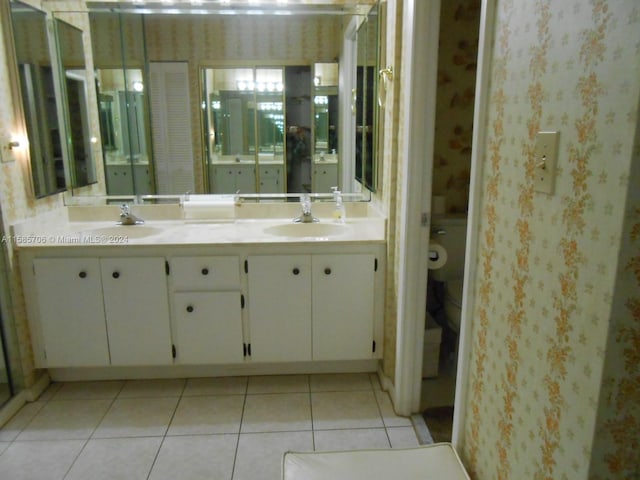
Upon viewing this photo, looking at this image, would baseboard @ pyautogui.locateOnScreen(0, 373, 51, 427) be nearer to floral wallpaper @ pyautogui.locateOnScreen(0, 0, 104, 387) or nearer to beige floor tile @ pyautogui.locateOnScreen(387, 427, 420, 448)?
floral wallpaper @ pyautogui.locateOnScreen(0, 0, 104, 387)

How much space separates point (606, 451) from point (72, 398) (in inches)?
97.4


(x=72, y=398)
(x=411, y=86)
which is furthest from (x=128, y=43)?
(x=72, y=398)

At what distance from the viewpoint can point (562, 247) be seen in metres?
0.83

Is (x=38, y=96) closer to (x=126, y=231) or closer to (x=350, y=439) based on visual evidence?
(x=126, y=231)

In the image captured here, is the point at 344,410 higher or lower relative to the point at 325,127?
lower

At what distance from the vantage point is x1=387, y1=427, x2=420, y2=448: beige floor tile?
200 cm

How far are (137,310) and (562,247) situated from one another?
6.91 ft

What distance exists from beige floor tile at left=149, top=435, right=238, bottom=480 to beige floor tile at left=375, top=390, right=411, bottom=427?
2.37 ft

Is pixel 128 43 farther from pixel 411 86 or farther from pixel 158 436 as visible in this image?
pixel 158 436

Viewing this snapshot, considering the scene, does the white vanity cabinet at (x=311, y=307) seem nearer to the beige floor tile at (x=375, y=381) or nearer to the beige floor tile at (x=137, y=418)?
the beige floor tile at (x=375, y=381)

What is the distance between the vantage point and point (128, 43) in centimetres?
262

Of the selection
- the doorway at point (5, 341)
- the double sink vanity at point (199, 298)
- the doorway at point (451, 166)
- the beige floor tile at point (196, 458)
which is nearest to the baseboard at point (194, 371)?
the double sink vanity at point (199, 298)

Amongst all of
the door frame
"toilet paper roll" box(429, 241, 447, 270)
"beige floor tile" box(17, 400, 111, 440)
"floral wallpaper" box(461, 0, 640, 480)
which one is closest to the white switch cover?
"floral wallpaper" box(461, 0, 640, 480)

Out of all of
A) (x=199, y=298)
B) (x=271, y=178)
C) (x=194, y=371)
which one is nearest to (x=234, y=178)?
(x=271, y=178)
